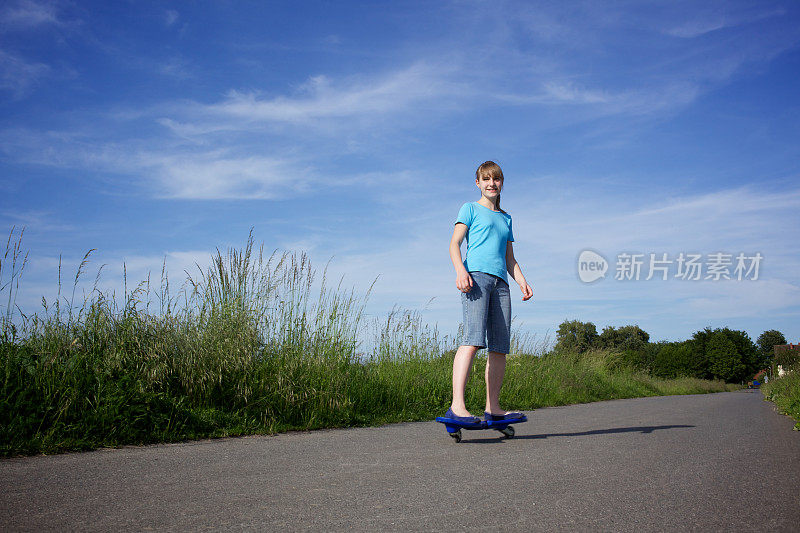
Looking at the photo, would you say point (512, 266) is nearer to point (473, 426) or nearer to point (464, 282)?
point (464, 282)

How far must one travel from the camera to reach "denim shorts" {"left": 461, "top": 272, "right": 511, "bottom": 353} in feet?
14.7

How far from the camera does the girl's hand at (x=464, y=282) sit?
4422 millimetres

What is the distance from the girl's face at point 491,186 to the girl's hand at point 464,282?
92 cm

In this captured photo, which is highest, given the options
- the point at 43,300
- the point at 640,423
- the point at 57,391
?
the point at 43,300

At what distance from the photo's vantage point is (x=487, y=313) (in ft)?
Result: 15.1

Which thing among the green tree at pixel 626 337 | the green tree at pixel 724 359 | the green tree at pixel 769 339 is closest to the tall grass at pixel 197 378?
the green tree at pixel 724 359

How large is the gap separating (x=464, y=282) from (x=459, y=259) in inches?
9.6

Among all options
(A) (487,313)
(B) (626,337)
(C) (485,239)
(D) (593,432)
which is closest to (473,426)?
(A) (487,313)

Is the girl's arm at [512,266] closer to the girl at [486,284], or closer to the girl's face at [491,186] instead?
the girl at [486,284]

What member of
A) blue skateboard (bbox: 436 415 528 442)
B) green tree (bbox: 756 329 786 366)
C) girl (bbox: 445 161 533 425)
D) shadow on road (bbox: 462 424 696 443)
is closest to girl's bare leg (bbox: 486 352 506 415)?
girl (bbox: 445 161 533 425)

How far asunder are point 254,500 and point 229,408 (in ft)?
8.69

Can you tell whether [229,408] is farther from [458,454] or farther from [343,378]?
[458,454]

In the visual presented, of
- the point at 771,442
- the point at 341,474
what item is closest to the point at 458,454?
the point at 341,474

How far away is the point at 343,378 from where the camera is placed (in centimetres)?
574
